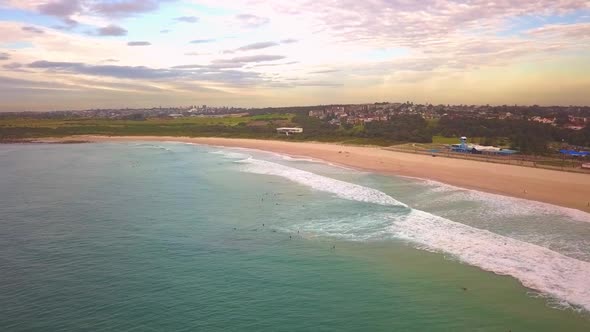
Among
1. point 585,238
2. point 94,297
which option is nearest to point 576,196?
point 585,238

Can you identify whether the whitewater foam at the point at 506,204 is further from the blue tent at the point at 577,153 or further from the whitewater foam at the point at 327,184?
the blue tent at the point at 577,153

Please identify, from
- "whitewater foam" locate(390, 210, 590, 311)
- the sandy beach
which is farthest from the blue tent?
"whitewater foam" locate(390, 210, 590, 311)

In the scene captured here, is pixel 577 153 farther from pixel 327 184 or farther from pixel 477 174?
pixel 327 184

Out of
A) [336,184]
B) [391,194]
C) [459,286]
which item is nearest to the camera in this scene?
[459,286]

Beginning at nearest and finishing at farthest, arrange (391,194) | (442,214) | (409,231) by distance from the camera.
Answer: (409,231)
(442,214)
(391,194)

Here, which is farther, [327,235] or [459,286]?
[327,235]

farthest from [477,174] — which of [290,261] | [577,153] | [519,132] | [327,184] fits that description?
[519,132]

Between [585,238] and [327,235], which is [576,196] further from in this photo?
[327,235]
